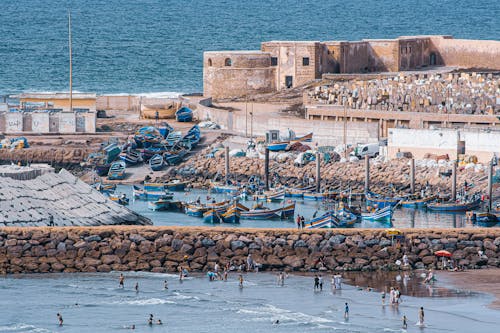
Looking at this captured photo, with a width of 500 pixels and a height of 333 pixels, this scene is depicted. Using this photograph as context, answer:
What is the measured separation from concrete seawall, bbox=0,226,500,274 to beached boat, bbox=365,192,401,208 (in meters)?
16.9

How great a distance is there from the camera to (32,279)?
59.8 m

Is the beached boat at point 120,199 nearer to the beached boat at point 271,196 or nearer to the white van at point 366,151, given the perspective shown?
the beached boat at point 271,196

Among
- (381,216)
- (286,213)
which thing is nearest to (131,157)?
(286,213)

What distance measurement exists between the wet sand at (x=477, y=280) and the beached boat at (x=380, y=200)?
1817cm

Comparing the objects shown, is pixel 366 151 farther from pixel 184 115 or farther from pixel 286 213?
pixel 184 115

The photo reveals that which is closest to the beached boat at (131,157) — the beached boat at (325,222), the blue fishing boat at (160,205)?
the blue fishing boat at (160,205)

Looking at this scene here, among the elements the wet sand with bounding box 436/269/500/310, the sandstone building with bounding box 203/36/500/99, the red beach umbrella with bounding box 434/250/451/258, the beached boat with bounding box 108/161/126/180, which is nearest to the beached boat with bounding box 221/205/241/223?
the beached boat with bounding box 108/161/126/180

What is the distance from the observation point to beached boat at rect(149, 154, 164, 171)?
91438 millimetres

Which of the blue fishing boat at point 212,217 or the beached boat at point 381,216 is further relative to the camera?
the blue fishing boat at point 212,217

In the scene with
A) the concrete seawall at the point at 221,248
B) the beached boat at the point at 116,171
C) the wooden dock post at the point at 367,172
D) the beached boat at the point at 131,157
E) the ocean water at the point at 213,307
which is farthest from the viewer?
the beached boat at the point at 131,157

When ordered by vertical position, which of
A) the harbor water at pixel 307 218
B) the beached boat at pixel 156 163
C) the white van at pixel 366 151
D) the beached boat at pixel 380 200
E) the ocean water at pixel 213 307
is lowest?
the ocean water at pixel 213 307

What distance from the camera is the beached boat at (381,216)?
74.8 meters

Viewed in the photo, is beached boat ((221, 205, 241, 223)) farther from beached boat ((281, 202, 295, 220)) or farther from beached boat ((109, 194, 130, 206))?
beached boat ((109, 194, 130, 206))

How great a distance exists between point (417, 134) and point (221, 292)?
30706 mm
